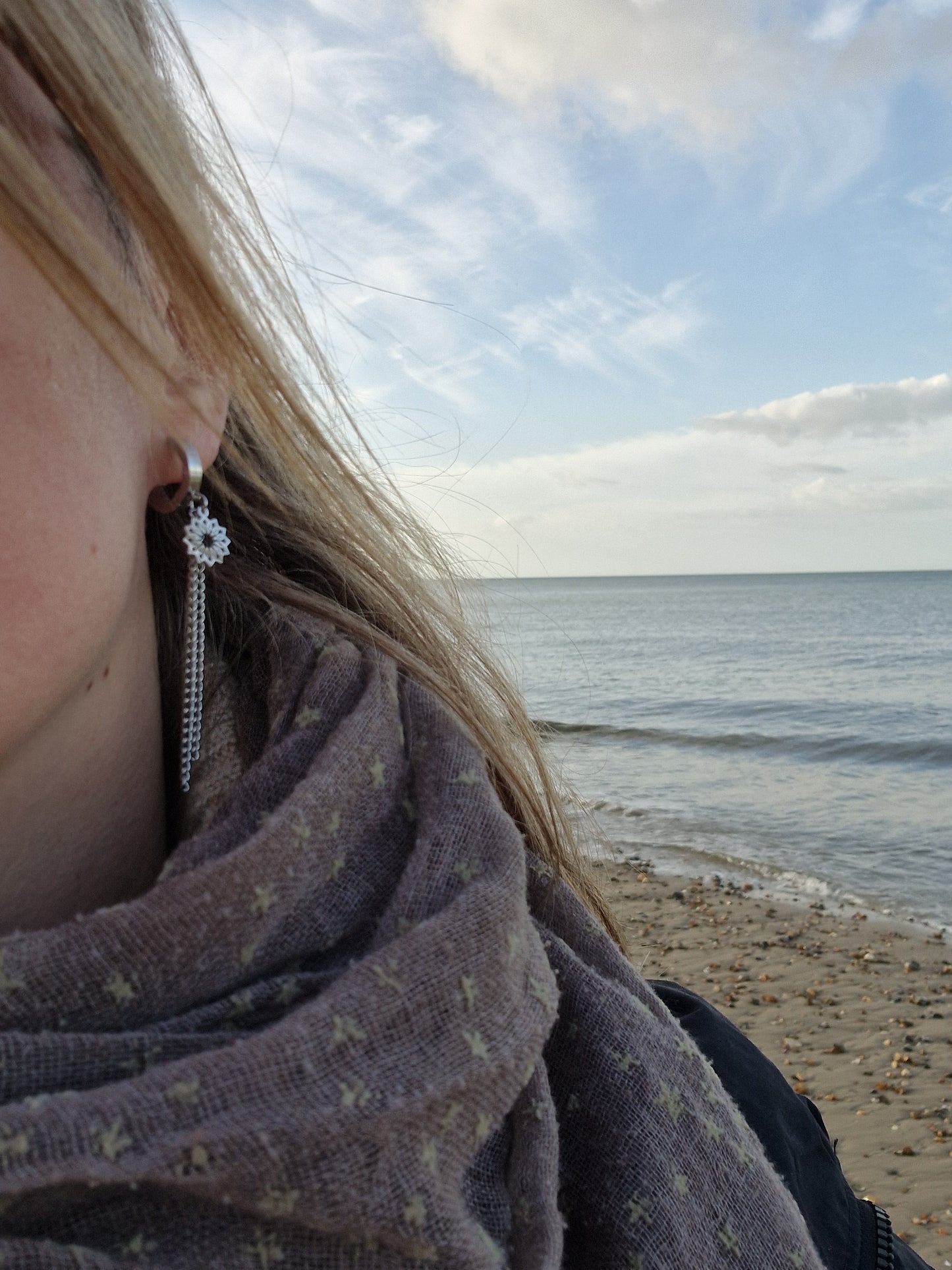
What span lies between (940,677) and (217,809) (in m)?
27.4

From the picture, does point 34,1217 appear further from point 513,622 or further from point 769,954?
point 769,954

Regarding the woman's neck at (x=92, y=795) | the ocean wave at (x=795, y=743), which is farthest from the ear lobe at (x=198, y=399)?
the ocean wave at (x=795, y=743)

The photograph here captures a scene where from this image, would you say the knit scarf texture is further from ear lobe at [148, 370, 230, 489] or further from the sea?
the sea

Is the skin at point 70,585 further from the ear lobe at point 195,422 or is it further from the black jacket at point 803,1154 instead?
the black jacket at point 803,1154

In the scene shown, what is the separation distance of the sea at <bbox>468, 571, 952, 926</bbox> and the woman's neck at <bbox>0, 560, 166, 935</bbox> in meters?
0.69

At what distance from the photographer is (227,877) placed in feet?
3.17

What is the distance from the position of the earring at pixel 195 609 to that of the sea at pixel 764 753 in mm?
585

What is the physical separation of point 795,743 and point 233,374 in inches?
640

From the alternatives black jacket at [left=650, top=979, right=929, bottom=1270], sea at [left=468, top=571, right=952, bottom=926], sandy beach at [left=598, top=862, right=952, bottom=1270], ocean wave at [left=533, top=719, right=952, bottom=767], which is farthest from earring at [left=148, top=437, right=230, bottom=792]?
ocean wave at [left=533, top=719, right=952, bottom=767]

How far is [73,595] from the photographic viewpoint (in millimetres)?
943

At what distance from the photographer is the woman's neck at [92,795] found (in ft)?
3.62

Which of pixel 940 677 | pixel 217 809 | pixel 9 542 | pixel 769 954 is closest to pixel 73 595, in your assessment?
pixel 9 542

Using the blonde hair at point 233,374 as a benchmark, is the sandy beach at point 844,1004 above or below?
below

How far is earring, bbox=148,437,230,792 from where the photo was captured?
1277 mm
